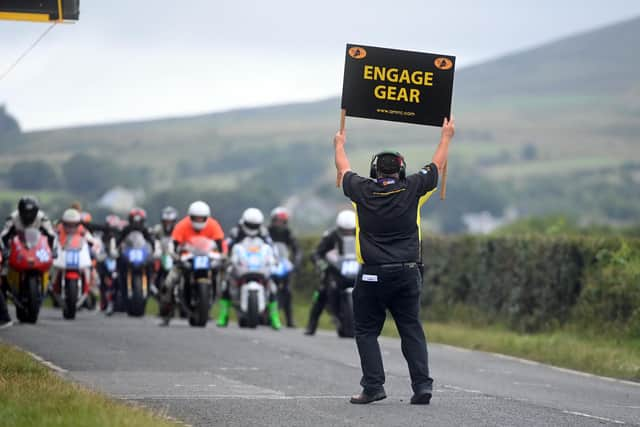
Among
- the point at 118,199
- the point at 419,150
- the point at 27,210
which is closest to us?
the point at 27,210

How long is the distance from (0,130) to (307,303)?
1227 centimetres

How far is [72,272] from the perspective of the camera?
23.8 m

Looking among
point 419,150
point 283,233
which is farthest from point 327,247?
point 419,150

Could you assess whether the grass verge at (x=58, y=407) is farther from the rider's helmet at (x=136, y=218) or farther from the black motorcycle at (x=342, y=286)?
the rider's helmet at (x=136, y=218)

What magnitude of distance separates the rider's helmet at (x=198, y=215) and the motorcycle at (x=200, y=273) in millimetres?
265

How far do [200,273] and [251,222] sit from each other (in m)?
2.11

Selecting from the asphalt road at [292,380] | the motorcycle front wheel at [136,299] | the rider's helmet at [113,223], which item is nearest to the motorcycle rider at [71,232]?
the asphalt road at [292,380]

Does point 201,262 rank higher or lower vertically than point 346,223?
lower

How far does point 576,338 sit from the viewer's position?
23.0 m

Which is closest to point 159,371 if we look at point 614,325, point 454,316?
point 614,325

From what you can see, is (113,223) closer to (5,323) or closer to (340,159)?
(5,323)

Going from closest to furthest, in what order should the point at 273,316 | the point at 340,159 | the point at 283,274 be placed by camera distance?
the point at 340,159
the point at 273,316
the point at 283,274

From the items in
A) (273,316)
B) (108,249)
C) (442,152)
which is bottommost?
(273,316)

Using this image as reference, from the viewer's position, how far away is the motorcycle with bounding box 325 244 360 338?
23547 mm
